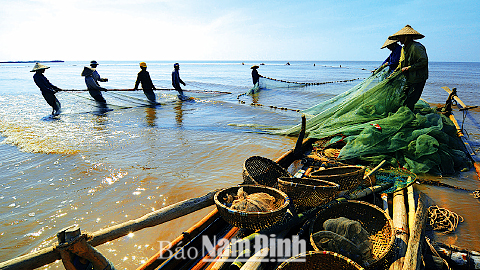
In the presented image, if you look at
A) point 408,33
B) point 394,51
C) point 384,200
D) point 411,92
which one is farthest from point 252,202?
point 394,51

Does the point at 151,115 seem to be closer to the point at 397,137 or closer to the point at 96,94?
the point at 96,94

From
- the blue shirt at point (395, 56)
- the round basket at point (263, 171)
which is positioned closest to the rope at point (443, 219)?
the round basket at point (263, 171)

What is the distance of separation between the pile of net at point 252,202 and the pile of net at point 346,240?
501 mm

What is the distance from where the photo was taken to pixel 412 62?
4.81 meters

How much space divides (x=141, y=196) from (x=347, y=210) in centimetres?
302

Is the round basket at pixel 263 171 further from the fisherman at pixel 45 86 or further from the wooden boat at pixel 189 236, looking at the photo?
the fisherman at pixel 45 86

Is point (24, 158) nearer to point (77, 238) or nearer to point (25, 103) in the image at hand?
point (77, 238)

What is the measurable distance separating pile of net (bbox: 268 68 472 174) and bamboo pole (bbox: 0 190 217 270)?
303 centimetres

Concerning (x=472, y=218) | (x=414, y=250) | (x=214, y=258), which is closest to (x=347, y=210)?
(x=414, y=250)

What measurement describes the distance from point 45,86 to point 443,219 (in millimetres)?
11256

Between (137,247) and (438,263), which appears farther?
(137,247)

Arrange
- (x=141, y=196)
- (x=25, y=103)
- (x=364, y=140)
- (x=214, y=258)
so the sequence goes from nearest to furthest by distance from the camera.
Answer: (x=214, y=258) → (x=141, y=196) → (x=364, y=140) → (x=25, y=103)

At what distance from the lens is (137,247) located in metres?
2.90

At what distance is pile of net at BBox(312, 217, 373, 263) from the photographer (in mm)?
2092
